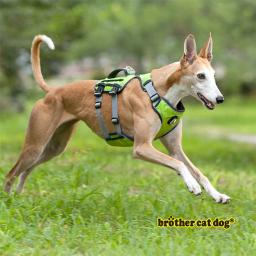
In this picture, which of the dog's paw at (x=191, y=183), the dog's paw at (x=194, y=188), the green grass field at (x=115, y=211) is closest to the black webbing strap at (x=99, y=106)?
the green grass field at (x=115, y=211)

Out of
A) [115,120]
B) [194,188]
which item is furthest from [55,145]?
[194,188]

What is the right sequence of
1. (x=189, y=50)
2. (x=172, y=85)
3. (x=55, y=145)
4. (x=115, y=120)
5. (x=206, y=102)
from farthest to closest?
(x=55, y=145) → (x=115, y=120) → (x=172, y=85) → (x=189, y=50) → (x=206, y=102)

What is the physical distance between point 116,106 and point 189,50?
1012 mm

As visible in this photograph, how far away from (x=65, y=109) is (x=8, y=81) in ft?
43.0

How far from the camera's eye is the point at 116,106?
7996 millimetres

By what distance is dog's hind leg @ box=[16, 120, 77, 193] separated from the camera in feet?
28.2

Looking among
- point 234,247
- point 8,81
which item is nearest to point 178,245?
point 234,247

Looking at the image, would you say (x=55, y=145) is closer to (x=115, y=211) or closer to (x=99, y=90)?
(x=99, y=90)

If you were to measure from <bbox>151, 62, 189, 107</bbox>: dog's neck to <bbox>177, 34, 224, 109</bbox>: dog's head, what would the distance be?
0.16ft

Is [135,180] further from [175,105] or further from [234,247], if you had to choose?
[234,247]

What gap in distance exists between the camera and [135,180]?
10.0 m

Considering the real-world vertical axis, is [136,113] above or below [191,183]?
above

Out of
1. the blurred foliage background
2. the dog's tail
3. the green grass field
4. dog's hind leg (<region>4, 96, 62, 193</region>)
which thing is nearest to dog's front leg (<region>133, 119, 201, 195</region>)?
the green grass field

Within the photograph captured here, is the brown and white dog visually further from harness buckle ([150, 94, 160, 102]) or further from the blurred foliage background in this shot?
the blurred foliage background
